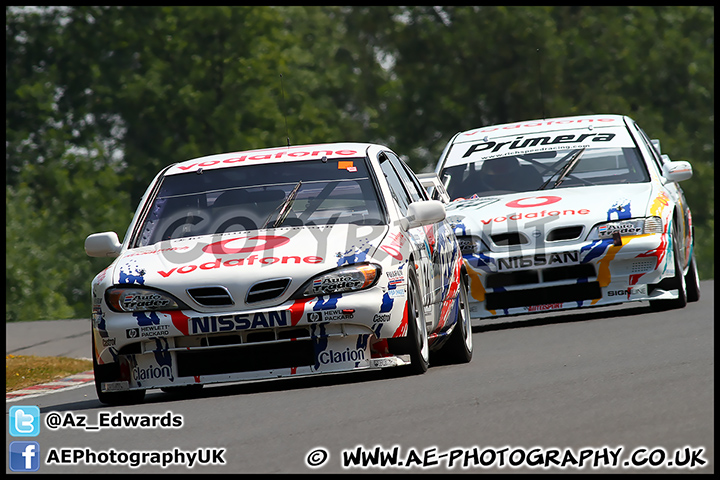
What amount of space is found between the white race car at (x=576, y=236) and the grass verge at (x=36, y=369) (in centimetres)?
381

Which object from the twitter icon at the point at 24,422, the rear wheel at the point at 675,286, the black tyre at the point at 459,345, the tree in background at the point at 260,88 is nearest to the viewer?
the twitter icon at the point at 24,422

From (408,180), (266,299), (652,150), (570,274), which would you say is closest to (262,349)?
(266,299)

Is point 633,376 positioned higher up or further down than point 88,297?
higher up

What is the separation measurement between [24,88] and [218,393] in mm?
37415

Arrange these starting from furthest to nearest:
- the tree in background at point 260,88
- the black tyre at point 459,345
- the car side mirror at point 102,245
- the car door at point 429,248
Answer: the tree in background at point 260,88 → the black tyre at point 459,345 → the car door at point 429,248 → the car side mirror at point 102,245

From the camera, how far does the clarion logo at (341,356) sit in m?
8.46

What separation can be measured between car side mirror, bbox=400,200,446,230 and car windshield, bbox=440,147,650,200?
453cm

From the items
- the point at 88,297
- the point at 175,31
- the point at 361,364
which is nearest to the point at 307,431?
the point at 361,364

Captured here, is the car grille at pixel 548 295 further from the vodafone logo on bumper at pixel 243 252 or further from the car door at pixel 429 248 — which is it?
the vodafone logo on bumper at pixel 243 252

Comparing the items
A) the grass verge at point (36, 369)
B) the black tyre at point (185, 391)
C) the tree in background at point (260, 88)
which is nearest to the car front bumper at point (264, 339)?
the black tyre at point (185, 391)

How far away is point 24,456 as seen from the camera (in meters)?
6.89

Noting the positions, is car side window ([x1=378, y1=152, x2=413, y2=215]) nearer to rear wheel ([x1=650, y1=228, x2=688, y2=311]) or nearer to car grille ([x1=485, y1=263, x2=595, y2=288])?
car grille ([x1=485, y1=263, x2=595, y2=288])

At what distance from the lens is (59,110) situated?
46.9m
